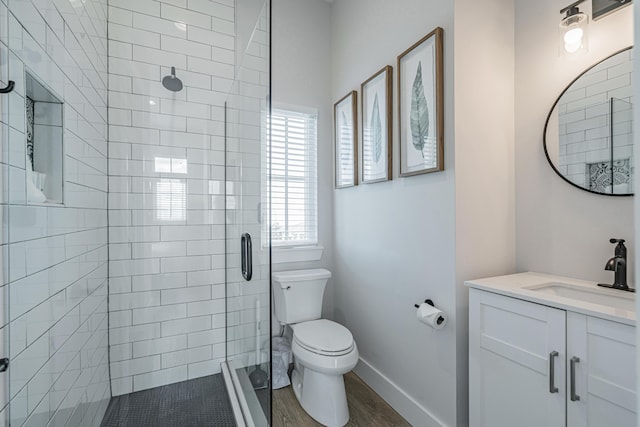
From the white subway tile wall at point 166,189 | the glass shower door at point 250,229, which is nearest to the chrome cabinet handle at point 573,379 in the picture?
the glass shower door at point 250,229

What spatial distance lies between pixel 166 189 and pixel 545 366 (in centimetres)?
217

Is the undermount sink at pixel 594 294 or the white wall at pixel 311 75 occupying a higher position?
the white wall at pixel 311 75

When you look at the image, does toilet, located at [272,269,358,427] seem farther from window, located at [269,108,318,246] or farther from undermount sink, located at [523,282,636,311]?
undermount sink, located at [523,282,636,311]

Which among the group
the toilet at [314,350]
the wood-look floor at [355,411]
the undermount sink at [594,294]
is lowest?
the wood-look floor at [355,411]

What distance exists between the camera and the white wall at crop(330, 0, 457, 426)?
5.02ft

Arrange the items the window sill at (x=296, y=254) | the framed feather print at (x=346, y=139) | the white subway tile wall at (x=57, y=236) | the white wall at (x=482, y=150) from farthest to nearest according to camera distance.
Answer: the window sill at (x=296, y=254), the framed feather print at (x=346, y=139), the white wall at (x=482, y=150), the white subway tile wall at (x=57, y=236)

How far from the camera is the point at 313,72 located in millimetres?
2553

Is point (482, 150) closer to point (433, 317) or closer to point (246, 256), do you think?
point (433, 317)

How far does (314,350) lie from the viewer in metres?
1.73

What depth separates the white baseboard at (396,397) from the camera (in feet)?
5.38

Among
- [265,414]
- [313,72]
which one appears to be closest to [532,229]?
[265,414]

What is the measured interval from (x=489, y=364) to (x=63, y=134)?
6.37 ft

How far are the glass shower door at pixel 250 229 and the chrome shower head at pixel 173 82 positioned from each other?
0.32 meters

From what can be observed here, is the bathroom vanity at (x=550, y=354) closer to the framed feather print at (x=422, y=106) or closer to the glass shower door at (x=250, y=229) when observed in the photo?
the framed feather print at (x=422, y=106)
